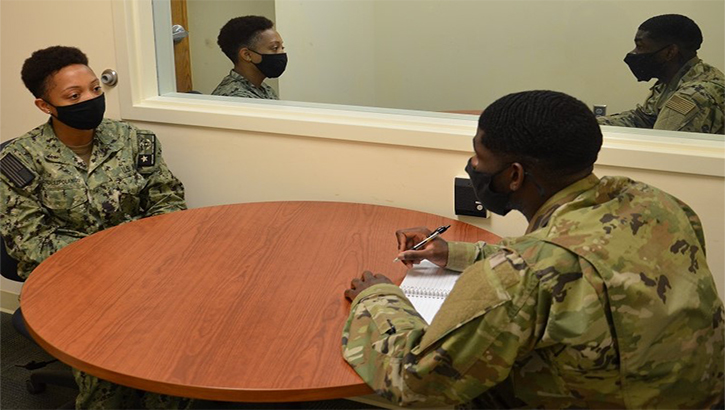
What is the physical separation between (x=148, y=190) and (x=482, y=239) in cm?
112

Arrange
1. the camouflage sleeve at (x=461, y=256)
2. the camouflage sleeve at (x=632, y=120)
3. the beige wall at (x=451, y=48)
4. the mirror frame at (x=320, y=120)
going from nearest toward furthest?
1. the camouflage sleeve at (x=461, y=256)
2. the mirror frame at (x=320, y=120)
3. the camouflage sleeve at (x=632, y=120)
4. the beige wall at (x=451, y=48)

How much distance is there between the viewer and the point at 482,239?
2025 millimetres

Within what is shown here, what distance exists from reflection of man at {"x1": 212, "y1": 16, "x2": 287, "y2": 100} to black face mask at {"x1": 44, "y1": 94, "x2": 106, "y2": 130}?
23.2 inches

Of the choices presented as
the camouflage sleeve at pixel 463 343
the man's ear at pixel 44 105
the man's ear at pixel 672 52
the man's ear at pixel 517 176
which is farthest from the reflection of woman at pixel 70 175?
the man's ear at pixel 672 52

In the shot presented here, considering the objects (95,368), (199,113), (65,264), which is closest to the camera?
(95,368)

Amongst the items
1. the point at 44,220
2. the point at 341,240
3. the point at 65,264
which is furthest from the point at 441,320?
the point at 44,220

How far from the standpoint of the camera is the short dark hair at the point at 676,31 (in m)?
2.52

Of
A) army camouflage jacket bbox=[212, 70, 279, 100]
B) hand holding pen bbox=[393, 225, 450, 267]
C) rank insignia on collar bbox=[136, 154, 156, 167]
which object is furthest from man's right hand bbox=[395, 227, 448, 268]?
army camouflage jacket bbox=[212, 70, 279, 100]

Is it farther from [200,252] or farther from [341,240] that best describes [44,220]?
[341,240]

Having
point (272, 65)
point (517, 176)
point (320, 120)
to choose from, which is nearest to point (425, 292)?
point (517, 176)

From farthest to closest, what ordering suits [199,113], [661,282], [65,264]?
1. [199,113]
2. [65,264]
3. [661,282]

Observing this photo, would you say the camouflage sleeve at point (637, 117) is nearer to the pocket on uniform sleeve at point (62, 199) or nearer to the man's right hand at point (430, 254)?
the man's right hand at point (430, 254)

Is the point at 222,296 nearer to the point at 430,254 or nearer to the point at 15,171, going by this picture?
the point at 430,254

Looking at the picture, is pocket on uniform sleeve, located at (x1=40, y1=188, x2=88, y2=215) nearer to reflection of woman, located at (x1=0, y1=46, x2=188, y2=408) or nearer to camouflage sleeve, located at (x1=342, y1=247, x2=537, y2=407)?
reflection of woman, located at (x1=0, y1=46, x2=188, y2=408)
